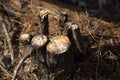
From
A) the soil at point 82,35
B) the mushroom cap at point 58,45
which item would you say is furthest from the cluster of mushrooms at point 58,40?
the soil at point 82,35

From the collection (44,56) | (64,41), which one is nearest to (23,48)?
(44,56)

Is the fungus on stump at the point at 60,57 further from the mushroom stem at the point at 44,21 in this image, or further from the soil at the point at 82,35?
the mushroom stem at the point at 44,21

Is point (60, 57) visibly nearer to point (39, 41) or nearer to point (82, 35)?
point (39, 41)

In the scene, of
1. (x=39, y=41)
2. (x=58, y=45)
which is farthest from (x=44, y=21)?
(x=58, y=45)

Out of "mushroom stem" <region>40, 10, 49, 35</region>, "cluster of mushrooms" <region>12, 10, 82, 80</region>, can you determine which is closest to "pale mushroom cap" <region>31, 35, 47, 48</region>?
"cluster of mushrooms" <region>12, 10, 82, 80</region>

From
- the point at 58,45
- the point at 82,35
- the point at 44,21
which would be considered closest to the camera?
the point at 58,45

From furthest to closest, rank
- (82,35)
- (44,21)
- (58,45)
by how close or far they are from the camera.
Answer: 1. (82,35)
2. (44,21)
3. (58,45)

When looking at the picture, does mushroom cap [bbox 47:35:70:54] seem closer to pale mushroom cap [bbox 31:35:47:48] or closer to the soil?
pale mushroom cap [bbox 31:35:47:48]
